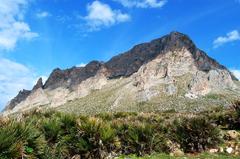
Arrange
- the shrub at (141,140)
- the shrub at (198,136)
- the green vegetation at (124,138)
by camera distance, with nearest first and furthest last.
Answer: the green vegetation at (124,138)
the shrub at (141,140)
the shrub at (198,136)

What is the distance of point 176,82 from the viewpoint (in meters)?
192

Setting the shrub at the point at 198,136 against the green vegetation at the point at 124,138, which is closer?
the green vegetation at the point at 124,138

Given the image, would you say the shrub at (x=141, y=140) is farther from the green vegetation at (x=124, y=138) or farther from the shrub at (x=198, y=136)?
the shrub at (x=198, y=136)

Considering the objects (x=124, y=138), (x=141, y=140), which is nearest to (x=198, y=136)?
(x=141, y=140)

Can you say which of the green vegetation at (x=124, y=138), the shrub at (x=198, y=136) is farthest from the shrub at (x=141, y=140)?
the shrub at (x=198, y=136)

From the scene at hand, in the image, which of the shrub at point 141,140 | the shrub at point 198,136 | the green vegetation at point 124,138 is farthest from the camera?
the shrub at point 198,136

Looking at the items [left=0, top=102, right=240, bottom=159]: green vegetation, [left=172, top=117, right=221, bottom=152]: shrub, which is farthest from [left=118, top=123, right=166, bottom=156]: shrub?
[left=172, top=117, right=221, bottom=152]: shrub

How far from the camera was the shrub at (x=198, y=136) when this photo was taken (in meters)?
16.4

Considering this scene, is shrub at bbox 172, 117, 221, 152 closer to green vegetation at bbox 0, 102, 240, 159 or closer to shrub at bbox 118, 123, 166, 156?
green vegetation at bbox 0, 102, 240, 159

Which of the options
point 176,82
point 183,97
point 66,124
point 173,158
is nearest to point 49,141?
point 66,124

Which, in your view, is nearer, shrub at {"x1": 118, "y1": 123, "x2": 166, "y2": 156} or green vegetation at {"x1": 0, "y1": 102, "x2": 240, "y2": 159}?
green vegetation at {"x1": 0, "y1": 102, "x2": 240, "y2": 159}

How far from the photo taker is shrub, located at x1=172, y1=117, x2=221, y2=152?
1644 centimetres

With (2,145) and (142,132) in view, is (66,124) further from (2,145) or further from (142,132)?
(2,145)

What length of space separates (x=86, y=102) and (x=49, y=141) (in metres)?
181
